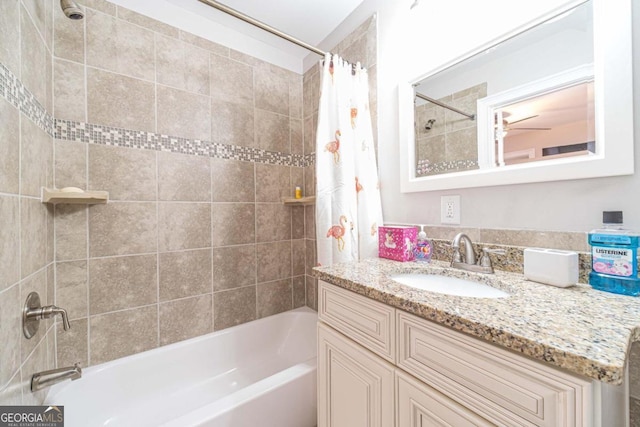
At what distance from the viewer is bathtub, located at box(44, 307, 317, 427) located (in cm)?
113

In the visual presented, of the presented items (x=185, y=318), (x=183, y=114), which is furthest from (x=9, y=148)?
(x=185, y=318)

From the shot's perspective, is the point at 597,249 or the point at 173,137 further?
the point at 173,137

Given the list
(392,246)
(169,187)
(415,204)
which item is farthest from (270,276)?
(415,204)

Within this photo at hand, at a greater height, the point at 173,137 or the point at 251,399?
the point at 173,137

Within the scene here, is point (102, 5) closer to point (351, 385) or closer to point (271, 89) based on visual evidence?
point (271, 89)

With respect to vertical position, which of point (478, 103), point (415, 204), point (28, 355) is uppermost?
point (478, 103)

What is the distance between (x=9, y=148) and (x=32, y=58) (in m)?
0.46

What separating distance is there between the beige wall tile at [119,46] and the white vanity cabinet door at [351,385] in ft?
5.63

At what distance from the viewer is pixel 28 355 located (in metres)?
0.91

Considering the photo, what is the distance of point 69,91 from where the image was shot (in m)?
1.28

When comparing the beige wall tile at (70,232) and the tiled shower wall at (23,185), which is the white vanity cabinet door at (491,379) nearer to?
the tiled shower wall at (23,185)

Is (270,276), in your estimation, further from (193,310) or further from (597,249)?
(597,249)

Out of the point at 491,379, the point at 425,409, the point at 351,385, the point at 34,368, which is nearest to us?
the point at 491,379

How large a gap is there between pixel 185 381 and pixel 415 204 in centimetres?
171
